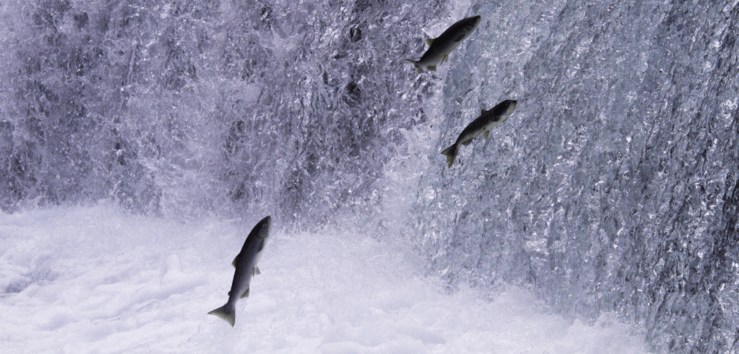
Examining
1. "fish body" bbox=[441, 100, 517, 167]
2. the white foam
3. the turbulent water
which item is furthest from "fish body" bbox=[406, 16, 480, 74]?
the white foam

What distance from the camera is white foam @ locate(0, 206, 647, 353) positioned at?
301 centimetres

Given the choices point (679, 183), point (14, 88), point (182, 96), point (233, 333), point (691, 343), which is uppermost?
point (14, 88)

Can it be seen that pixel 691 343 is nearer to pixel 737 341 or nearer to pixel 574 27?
pixel 737 341

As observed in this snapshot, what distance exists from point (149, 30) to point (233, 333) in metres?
2.61

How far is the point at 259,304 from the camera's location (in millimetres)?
3330

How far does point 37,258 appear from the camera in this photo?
4.16 metres

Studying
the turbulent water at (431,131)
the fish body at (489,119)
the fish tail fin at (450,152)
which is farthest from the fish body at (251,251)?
the turbulent water at (431,131)

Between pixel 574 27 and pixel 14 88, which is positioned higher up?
pixel 14 88

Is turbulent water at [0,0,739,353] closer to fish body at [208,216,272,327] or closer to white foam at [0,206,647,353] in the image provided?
white foam at [0,206,647,353]

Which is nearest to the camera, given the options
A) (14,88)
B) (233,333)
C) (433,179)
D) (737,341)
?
(737,341)

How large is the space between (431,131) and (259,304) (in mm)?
1352

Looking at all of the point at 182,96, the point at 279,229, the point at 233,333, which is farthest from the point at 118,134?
the point at 233,333

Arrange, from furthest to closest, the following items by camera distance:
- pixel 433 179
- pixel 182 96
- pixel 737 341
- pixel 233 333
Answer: pixel 182 96 < pixel 433 179 < pixel 233 333 < pixel 737 341

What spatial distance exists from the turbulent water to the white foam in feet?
0.57
